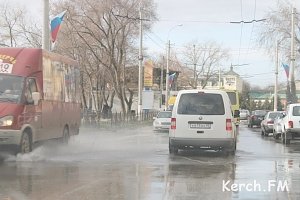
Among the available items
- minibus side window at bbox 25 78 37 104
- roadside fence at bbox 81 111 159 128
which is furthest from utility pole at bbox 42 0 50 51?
roadside fence at bbox 81 111 159 128

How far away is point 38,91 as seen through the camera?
15.1 meters

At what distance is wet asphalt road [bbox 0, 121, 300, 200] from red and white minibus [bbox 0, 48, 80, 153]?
595mm

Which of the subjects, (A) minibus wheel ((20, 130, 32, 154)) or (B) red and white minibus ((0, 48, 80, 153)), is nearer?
(B) red and white minibus ((0, 48, 80, 153))

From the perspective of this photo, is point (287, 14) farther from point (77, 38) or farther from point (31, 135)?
point (31, 135)

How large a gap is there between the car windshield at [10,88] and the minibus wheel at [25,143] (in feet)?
3.07

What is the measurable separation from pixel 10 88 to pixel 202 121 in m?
5.53

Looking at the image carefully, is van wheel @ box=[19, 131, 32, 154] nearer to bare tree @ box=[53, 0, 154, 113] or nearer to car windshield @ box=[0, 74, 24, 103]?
car windshield @ box=[0, 74, 24, 103]

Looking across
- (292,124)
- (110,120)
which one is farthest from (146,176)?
(110,120)

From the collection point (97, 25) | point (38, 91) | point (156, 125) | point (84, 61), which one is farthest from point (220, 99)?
point (84, 61)

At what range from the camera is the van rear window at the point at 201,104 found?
15.9 metres

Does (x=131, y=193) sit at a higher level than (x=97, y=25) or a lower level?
lower

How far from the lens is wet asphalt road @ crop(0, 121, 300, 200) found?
928cm

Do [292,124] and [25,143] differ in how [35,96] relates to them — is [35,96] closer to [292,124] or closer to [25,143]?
[25,143]

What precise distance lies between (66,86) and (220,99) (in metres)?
5.54
